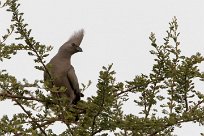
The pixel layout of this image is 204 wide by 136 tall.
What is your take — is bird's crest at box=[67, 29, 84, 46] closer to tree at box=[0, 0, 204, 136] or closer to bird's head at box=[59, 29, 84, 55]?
bird's head at box=[59, 29, 84, 55]

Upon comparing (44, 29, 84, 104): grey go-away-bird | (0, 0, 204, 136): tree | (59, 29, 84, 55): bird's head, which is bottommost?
(0, 0, 204, 136): tree

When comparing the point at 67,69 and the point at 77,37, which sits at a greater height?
the point at 77,37

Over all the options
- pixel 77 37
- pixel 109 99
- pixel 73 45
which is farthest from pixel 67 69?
pixel 109 99

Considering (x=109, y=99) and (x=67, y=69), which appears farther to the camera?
(x=67, y=69)

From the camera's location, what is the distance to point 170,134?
6055 mm

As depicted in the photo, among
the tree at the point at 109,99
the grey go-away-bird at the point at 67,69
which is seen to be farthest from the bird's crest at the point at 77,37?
the tree at the point at 109,99

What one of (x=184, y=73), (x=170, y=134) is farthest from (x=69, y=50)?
(x=184, y=73)

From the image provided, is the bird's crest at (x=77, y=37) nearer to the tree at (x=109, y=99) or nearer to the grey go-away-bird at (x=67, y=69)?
the grey go-away-bird at (x=67, y=69)

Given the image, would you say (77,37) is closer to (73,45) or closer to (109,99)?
(73,45)

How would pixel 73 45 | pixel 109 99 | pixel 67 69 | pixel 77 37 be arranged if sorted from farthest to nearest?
pixel 77 37 → pixel 73 45 → pixel 67 69 → pixel 109 99

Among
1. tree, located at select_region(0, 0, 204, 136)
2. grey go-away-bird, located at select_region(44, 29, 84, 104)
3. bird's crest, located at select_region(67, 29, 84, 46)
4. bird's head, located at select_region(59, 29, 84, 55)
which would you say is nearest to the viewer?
tree, located at select_region(0, 0, 204, 136)

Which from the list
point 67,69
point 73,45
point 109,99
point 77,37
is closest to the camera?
point 109,99

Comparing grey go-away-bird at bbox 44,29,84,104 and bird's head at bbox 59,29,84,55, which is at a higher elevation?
bird's head at bbox 59,29,84,55

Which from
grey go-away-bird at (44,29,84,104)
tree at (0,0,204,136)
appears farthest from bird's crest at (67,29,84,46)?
tree at (0,0,204,136)
